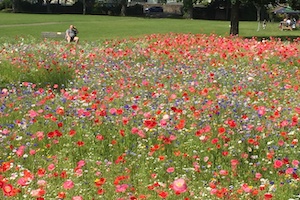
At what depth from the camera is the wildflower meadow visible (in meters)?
4.16

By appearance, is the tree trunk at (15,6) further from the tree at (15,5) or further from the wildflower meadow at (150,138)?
the wildflower meadow at (150,138)

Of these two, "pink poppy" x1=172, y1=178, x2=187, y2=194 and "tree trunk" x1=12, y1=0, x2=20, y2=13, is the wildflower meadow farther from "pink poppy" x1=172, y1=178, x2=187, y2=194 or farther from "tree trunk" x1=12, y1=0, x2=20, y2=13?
"tree trunk" x1=12, y1=0, x2=20, y2=13

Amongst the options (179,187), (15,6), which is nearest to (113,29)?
(179,187)

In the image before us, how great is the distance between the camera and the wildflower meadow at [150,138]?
4.16 metres

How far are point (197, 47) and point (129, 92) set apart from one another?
22.5 feet

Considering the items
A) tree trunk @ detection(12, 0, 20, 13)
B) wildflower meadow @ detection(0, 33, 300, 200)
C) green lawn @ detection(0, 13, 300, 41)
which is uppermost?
tree trunk @ detection(12, 0, 20, 13)

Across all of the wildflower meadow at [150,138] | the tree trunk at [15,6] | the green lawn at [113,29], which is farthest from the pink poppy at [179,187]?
the tree trunk at [15,6]

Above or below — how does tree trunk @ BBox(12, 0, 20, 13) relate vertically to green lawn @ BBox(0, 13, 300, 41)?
above

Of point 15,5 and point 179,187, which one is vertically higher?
point 15,5

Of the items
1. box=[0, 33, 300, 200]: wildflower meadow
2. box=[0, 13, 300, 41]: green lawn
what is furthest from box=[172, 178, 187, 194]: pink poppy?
box=[0, 13, 300, 41]: green lawn

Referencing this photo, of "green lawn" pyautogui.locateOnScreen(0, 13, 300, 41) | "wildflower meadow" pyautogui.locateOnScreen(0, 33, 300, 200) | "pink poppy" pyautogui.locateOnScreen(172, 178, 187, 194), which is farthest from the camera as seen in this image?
"green lawn" pyautogui.locateOnScreen(0, 13, 300, 41)

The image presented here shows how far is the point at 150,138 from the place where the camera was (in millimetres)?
5629

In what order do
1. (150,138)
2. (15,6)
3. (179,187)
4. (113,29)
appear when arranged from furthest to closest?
(15,6)
(113,29)
(150,138)
(179,187)

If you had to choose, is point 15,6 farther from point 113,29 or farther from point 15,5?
point 113,29
